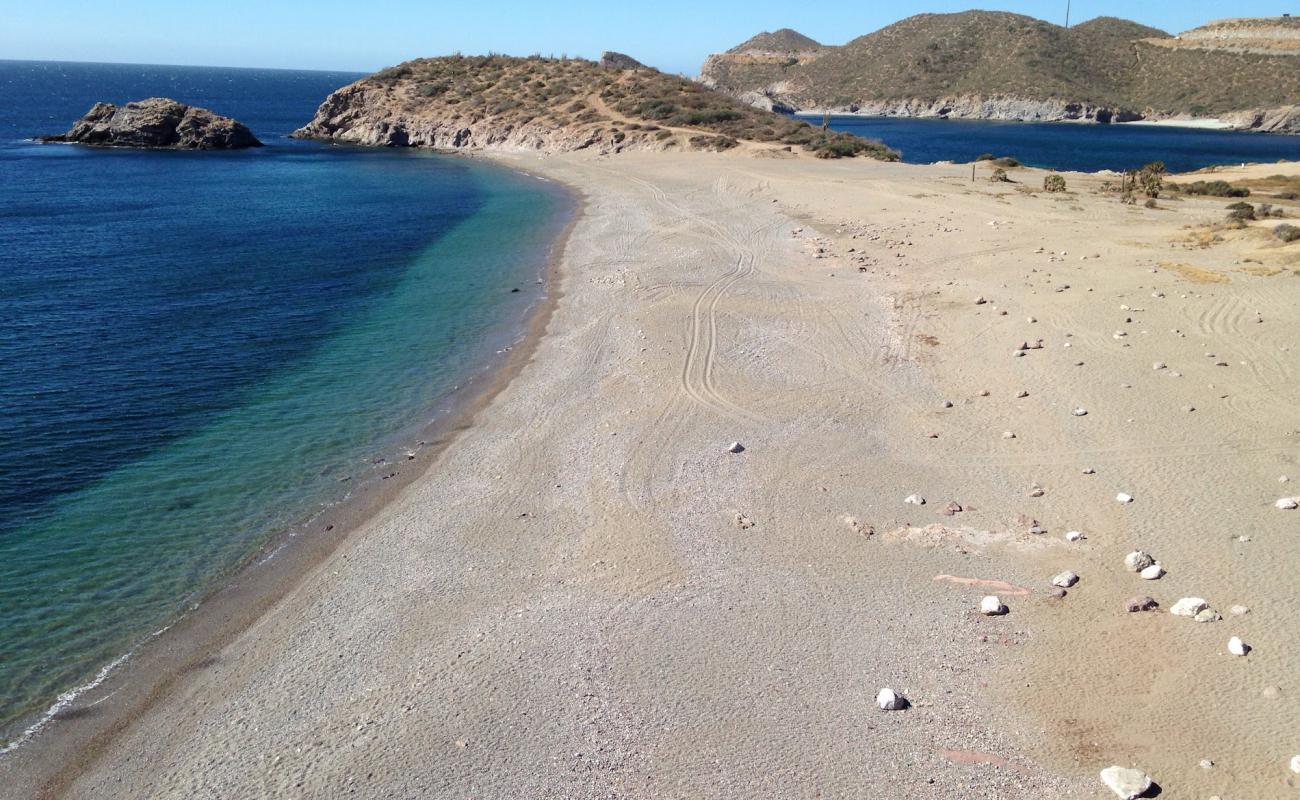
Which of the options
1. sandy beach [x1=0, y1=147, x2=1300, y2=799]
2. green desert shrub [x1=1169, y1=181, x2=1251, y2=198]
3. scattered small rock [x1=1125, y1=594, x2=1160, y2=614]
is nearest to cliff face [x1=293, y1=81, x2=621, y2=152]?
green desert shrub [x1=1169, y1=181, x2=1251, y2=198]

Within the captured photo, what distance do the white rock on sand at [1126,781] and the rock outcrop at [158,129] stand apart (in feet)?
237

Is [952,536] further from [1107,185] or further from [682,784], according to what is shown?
[1107,185]

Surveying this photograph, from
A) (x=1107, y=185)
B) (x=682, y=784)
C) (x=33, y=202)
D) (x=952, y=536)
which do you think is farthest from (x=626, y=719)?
(x=33, y=202)

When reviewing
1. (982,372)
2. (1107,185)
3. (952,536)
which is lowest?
(952,536)

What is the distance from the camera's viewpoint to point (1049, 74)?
11806cm

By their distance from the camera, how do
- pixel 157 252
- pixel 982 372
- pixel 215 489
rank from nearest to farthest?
pixel 215 489, pixel 982 372, pixel 157 252

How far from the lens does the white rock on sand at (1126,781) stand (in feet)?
22.5

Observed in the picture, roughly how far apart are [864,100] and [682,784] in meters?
138

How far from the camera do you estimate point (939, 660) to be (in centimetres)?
872

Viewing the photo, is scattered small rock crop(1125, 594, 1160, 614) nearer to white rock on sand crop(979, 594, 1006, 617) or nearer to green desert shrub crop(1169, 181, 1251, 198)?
white rock on sand crop(979, 594, 1006, 617)

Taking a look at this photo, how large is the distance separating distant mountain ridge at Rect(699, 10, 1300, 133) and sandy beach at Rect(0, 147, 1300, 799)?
90950 mm

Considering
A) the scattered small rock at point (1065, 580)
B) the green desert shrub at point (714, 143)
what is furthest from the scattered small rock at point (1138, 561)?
the green desert shrub at point (714, 143)

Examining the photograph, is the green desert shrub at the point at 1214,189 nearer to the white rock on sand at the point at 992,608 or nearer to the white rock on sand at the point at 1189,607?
the white rock on sand at the point at 1189,607

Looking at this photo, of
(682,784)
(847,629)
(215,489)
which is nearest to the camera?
(682,784)
